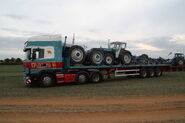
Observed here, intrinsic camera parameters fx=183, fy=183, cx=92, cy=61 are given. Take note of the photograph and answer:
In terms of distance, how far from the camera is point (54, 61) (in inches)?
476

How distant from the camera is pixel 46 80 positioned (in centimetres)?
1186

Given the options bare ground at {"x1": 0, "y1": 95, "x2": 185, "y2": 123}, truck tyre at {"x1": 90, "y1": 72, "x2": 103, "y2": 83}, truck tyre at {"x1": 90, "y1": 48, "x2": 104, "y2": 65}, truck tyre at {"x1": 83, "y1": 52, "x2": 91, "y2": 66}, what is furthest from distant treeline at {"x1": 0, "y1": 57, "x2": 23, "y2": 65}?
bare ground at {"x1": 0, "y1": 95, "x2": 185, "y2": 123}

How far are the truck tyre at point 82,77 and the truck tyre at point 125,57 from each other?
144 inches

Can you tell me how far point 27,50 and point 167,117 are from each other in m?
9.57

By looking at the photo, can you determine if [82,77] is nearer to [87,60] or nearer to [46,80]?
[87,60]

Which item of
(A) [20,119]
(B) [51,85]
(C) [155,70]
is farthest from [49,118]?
(C) [155,70]

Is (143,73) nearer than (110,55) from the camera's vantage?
No

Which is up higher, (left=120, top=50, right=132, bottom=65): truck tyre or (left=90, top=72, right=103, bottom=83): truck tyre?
(left=120, top=50, right=132, bottom=65): truck tyre

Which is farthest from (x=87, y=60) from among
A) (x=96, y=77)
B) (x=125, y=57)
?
(x=125, y=57)

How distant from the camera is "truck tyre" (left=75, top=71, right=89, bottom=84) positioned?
42.4 ft

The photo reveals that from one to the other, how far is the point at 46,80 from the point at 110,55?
555 centimetres

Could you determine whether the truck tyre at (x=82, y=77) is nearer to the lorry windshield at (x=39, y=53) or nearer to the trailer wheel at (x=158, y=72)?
the lorry windshield at (x=39, y=53)

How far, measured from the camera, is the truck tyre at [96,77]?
44.2 ft

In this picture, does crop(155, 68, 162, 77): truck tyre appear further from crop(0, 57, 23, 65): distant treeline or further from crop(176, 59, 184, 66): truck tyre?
crop(0, 57, 23, 65): distant treeline
